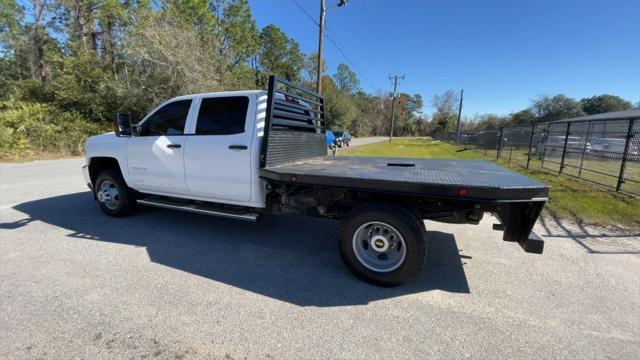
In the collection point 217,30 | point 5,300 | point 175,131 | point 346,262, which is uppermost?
point 217,30

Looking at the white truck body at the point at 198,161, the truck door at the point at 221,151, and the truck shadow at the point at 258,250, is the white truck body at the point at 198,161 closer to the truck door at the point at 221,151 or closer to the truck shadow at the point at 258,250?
the truck door at the point at 221,151

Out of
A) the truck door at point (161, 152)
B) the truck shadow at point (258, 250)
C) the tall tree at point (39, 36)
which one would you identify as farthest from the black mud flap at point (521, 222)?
the tall tree at point (39, 36)

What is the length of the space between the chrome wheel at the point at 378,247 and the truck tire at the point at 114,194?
419 cm

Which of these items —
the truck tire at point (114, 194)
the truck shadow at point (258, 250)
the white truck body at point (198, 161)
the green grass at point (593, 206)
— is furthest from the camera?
the green grass at point (593, 206)

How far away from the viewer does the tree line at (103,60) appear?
17.1 m

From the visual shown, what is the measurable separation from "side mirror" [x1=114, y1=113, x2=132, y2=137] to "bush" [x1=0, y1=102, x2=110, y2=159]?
14055 millimetres

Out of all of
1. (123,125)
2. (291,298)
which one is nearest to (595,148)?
(291,298)

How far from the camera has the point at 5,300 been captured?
107 inches

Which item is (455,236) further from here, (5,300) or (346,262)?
(5,300)

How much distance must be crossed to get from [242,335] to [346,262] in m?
1.33

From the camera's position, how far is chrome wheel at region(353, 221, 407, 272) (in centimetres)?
307

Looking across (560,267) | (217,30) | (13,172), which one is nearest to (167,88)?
(13,172)

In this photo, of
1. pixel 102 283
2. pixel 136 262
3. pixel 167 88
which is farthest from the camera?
pixel 167 88

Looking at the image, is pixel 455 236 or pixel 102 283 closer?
pixel 102 283
